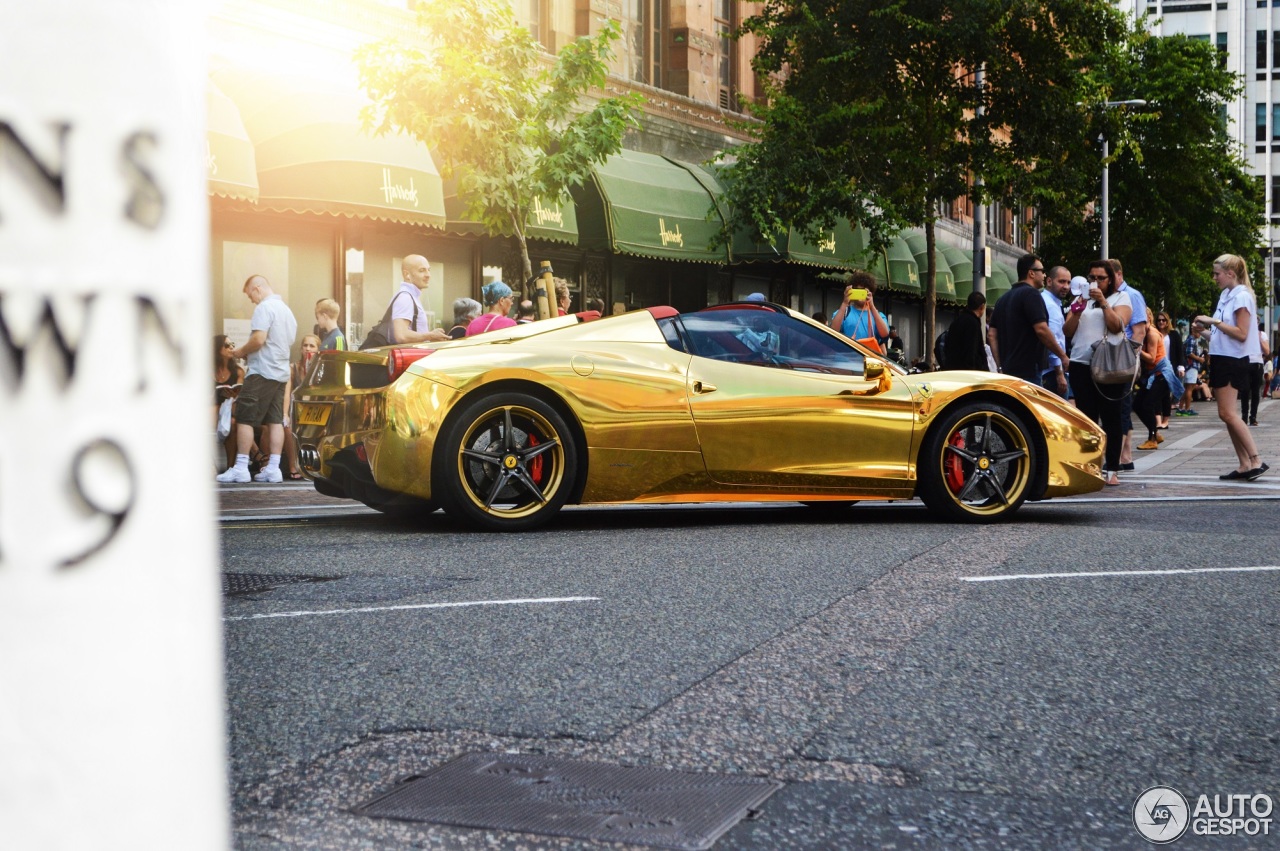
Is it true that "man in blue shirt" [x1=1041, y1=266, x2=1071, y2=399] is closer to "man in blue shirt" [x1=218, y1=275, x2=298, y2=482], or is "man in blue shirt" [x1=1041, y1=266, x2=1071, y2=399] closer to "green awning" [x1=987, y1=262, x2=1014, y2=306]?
"man in blue shirt" [x1=218, y1=275, x2=298, y2=482]

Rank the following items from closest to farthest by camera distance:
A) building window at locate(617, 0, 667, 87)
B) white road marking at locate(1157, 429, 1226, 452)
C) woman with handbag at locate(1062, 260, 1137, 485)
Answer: woman with handbag at locate(1062, 260, 1137, 485)
white road marking at locate(1157, 429, 1226, 452)
building window at locate(617, 0, 667, 87)

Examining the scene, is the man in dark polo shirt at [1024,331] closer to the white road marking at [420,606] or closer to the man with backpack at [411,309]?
the man with backpack at [411,309]

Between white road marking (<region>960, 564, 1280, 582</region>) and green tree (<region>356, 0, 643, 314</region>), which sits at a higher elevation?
green tree (<region>356, 0, 643, 314</region>)

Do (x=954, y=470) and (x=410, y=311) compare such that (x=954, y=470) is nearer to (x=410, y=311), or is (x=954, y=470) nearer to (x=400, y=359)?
(x=400, y=359)

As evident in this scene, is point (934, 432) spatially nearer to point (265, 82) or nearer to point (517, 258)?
point (265, 82)

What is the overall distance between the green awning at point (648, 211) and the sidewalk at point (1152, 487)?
24.3ft

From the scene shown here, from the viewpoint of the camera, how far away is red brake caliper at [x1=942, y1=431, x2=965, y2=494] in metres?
8.47

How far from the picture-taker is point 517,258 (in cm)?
2041

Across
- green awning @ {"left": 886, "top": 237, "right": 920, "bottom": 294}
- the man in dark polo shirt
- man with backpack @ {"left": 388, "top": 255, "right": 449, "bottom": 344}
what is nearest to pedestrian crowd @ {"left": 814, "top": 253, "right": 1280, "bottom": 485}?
the man in dark polo shirt

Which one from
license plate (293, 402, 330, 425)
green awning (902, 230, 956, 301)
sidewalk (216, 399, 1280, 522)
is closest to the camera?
license plate (293, 402, 330, 425)

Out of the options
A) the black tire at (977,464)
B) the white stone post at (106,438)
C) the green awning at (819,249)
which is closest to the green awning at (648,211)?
the green awning at (819,249)

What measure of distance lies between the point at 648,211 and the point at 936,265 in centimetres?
1315

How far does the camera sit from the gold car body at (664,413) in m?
7.71

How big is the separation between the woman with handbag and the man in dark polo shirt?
1.04 ft
